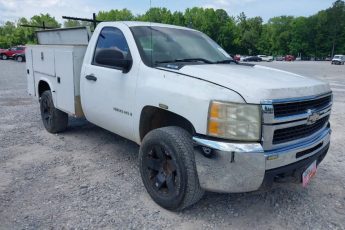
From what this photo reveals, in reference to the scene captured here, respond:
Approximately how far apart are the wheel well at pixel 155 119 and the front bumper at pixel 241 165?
0.64 m

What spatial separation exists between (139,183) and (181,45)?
1.79 meters

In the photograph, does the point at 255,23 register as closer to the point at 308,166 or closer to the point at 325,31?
the point at 325,31

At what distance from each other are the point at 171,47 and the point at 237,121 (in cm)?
161

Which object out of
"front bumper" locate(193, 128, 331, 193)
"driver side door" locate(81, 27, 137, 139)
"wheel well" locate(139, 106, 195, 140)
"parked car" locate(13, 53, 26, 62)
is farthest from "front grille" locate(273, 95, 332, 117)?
"parked car" locate(13, 53, 26, 62)

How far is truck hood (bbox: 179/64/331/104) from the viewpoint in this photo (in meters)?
2.73

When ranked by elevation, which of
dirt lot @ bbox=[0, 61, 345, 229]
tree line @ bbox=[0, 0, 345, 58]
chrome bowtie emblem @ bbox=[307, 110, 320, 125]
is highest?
tree line @ bbox=[0, 0, 345, 58]

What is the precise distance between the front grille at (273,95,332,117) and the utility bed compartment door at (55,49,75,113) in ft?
10.3

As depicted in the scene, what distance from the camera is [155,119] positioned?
3.72 meters

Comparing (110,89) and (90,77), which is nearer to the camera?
(110,89)

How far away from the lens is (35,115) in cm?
746

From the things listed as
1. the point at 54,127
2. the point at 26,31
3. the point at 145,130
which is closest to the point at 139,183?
the point at 145,130

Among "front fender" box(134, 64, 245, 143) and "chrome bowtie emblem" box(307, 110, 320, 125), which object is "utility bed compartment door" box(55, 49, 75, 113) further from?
"chrome bowtie emblem" box(307, 110, 320, 125)

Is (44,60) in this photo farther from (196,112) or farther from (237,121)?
(237,121)

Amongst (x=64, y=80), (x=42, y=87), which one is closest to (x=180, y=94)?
(x=64, y=80)
